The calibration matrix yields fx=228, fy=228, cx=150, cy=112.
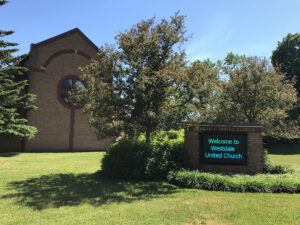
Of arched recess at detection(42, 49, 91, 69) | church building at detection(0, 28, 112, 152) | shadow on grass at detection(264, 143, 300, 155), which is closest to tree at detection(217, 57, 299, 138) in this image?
church building at detection(0, 28, 112, 152)

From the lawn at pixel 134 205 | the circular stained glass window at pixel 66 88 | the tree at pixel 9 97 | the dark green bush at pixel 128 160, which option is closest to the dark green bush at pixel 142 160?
the dark green bush at pixel 128 160

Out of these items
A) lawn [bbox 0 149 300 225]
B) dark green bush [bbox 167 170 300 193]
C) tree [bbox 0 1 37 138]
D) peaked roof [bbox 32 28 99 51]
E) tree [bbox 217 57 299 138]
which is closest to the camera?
lawn [bbox 0 149 300 225]

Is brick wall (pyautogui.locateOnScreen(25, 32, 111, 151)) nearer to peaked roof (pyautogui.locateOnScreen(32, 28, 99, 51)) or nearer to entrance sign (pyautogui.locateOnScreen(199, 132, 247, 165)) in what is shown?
peaked roof (pyautogui.locateOnScreen(32, 28, 99, 51))

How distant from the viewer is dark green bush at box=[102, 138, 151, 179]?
8961mm

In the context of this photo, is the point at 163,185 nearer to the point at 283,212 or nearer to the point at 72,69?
the point at 283,212

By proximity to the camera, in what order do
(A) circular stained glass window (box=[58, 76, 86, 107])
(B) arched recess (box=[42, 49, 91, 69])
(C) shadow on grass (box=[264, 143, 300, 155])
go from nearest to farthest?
(B) arched recess (box=[42, 49, 91, 69]) < (A) circular stained glass window (box=[58, 76, 86, 107]) < (C) shadow on grass (box=[264, 143, 300, 155])

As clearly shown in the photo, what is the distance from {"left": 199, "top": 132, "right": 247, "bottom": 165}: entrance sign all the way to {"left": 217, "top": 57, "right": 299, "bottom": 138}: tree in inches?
121

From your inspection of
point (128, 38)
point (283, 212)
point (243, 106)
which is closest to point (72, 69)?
point (128, 38)

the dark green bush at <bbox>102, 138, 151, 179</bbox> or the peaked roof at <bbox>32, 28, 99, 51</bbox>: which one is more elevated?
the peaked roof at <bbox>32, 28, 99, 51</bbox>

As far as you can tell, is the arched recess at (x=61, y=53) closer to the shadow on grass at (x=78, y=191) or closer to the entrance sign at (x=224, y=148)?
the shadow on grass at (x=78, y=191)

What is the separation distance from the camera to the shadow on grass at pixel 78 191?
6184 mm

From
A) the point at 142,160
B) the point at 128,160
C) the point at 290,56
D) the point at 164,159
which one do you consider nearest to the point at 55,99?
the point at 128,160

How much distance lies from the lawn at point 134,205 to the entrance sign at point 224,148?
2.41 m

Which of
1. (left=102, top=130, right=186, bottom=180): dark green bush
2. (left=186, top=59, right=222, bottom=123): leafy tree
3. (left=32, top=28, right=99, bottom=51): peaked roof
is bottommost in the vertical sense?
(left=102, top=130, right=186, bottom=180): dark green bush
